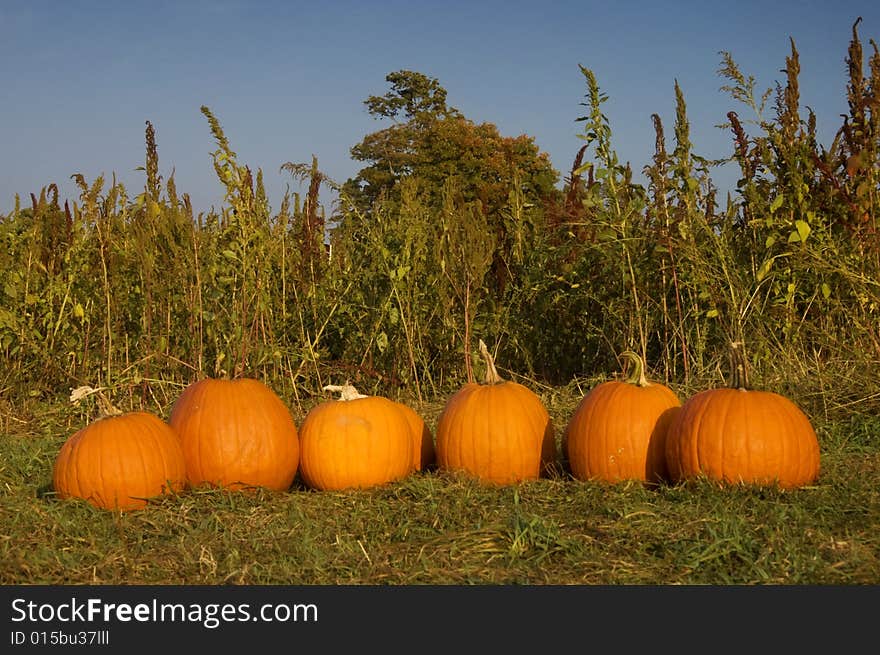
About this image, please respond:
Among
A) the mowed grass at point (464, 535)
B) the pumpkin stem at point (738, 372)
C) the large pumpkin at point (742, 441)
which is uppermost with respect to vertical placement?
Answer: the pumpkin stem at point (738, 372)

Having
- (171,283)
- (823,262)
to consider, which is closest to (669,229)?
(823,262)

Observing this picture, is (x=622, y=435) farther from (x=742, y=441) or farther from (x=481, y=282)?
(x=481, y=282)

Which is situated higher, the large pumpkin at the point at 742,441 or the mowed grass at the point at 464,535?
the large pumpkin at the point at 742,441

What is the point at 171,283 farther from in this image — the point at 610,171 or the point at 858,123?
the point at 858,123

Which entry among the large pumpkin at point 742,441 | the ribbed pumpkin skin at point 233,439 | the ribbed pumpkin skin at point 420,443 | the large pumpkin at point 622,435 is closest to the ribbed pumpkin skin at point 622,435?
the large pumpkin at point 622,435

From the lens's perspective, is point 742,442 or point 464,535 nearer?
point 464,535

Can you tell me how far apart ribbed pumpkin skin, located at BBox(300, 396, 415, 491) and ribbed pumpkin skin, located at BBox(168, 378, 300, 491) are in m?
0.12

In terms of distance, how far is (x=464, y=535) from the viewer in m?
3.01

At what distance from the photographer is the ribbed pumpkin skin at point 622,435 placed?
3709 mm

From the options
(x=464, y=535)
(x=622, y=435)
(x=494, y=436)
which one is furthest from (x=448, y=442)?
(x=464, y=535)

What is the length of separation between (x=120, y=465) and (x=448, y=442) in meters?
1.27

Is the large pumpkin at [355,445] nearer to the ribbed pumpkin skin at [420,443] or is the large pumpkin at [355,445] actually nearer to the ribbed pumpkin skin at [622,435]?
the ribbed pumpkin skin at [420,443]

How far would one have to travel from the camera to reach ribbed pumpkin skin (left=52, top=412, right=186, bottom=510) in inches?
140

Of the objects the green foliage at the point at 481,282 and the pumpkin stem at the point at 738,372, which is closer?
the pumpkin stem at the point at 738,372
